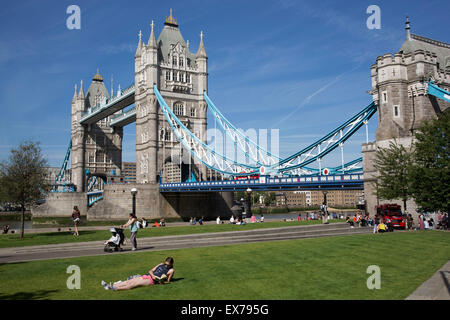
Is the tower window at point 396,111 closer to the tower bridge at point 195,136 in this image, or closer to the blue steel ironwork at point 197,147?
the tower bridge at point 195,136

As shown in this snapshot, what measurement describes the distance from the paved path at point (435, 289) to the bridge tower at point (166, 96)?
167 feet

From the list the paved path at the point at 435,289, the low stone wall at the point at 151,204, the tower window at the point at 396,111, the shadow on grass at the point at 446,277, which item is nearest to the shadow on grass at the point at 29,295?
the paved path at the point at 435,289

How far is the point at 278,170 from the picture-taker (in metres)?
49.1

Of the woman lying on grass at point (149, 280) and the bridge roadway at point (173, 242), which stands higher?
the woman lying on grass at point (149, 280)

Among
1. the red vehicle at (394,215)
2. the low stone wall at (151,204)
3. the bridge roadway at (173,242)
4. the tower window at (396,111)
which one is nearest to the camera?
the bridge roadway at (173,242)

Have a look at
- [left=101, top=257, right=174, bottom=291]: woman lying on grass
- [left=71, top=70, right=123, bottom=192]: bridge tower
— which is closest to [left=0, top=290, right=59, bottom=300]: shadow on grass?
[left=101, top=257, right=174, bottom=291]: woman lying on grass

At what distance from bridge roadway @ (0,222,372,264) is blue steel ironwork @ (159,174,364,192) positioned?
36.9 ft

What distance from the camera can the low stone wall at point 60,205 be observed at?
73.2 meters

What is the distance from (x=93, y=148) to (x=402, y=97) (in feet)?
235

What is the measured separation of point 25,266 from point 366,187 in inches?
1047

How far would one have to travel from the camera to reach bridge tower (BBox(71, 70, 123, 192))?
289 ft
